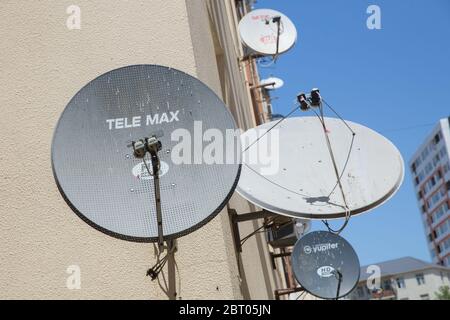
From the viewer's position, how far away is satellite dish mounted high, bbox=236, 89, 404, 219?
453cm

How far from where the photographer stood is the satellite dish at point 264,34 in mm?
10672

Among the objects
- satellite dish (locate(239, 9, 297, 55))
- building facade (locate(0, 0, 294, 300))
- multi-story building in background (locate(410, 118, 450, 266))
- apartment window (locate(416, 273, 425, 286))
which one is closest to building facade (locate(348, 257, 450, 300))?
apartment window (locate(416, 273, 425, 286))

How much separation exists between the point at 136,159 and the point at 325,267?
490cm

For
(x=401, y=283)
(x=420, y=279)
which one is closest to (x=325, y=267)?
(x=401, y=283)

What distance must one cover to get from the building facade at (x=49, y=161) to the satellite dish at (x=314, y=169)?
554 millimetres

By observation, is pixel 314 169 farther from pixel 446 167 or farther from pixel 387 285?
pixel 446 167

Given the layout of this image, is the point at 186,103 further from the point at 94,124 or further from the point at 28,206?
the point at 28,206

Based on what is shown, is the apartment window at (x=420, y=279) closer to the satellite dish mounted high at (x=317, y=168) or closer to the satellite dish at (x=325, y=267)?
the satellite dish at (x=325, y=267)

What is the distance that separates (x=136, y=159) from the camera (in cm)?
328

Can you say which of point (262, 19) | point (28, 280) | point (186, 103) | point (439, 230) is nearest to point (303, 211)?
point (186, 103)

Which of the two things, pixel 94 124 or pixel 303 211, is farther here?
pixel 303 211

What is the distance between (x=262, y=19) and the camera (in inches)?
432

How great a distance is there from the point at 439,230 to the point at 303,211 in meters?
75.7
